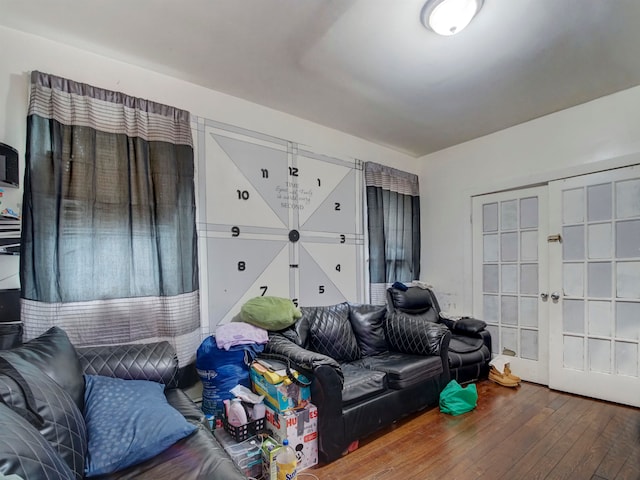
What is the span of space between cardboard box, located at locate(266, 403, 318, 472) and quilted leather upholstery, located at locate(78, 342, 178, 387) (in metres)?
0.66

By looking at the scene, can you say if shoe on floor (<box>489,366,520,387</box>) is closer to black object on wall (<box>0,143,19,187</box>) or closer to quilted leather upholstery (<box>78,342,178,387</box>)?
quilted leather upholstery (<box>78,342,178,387</box>)

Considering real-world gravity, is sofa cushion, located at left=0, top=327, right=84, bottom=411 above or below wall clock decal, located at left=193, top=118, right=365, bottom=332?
below

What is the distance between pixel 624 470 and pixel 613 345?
1281 mm

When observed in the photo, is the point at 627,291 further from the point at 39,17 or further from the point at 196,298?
the point at 39,17

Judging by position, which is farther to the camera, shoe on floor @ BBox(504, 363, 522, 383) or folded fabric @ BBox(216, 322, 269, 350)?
shoe on floor @ BBox(504, 363, 522, 383)

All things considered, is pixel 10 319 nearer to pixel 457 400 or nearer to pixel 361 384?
pixel 361 384

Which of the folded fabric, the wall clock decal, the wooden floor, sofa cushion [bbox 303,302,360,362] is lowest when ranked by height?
the wooden floor

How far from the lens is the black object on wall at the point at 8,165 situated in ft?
5.51

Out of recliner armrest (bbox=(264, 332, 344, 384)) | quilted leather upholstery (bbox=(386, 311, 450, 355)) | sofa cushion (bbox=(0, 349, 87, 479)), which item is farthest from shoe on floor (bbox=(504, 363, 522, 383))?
sofa cushion (bbox=(0, 349, 87, 479))

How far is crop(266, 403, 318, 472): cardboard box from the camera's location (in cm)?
183

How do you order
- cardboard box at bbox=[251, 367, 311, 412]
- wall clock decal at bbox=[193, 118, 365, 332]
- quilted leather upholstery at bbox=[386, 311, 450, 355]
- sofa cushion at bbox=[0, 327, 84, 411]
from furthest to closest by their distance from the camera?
quilted leather upholstery at bbox=[386, 311, 450, 355] → wall clock decal at bbox=[193, 118, 365, 332] → cardboard box at bbox=[251, 367, 311, 412] → sofa cushion at bbox=[0, 327, 84, 411]

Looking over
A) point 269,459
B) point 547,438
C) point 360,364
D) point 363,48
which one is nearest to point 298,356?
point 269,459

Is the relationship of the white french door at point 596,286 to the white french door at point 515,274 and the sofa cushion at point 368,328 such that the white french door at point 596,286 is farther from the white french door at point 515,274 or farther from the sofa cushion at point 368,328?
the sofa cushion at point 368,328

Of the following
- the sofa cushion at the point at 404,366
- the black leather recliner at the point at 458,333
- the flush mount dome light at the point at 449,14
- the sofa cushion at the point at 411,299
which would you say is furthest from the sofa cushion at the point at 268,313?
the flush mount dome light at the point at 449,14
